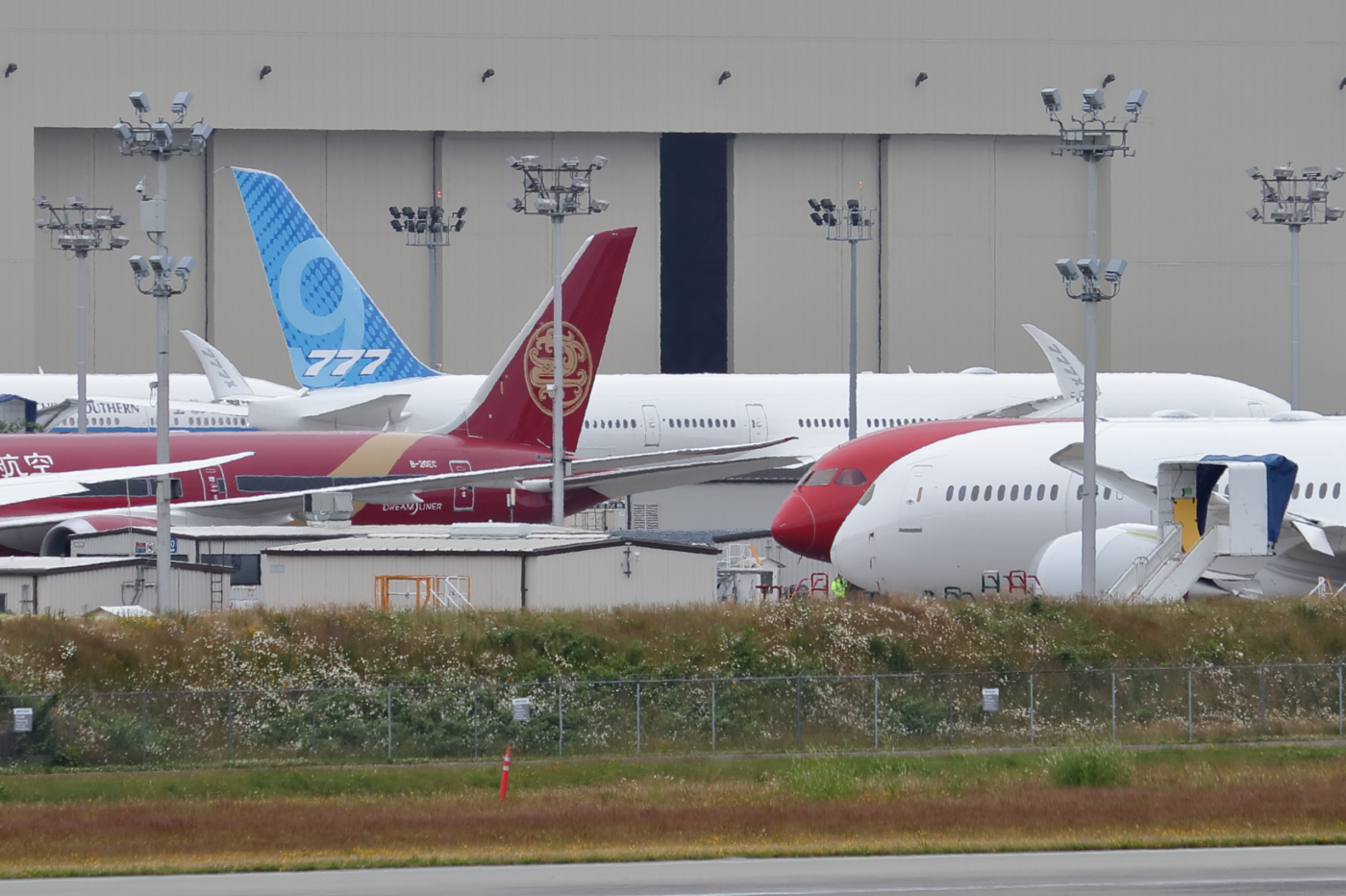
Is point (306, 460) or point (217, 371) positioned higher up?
point (217, 371)

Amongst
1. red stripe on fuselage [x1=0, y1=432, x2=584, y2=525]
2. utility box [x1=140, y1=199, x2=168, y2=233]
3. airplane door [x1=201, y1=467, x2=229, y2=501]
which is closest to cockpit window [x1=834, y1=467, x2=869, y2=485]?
red stripe on fuselage [x1=0, y1=432, x2=584, y2=525]

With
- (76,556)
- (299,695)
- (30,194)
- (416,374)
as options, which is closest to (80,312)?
(416,374)

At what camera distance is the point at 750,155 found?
76625mm

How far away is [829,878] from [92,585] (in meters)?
19.5

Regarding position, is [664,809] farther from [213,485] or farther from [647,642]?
[213,485]

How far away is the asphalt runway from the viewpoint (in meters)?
14.9

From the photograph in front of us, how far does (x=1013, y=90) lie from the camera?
75.1m

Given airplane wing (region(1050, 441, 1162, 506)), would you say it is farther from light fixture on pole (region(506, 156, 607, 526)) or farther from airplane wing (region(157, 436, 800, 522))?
light fixture on pole (region(506, 156, 607, 526))

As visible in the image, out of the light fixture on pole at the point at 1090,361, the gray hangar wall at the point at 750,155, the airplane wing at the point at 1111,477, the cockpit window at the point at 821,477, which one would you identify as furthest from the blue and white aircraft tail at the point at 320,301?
the airplane wing at the point at 1111,477

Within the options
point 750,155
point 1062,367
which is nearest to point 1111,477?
point 1062,367

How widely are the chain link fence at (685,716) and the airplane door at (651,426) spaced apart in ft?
109

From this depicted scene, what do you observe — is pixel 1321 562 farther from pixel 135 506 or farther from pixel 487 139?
pixel 487 139

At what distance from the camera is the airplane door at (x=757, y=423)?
60125 millimetres

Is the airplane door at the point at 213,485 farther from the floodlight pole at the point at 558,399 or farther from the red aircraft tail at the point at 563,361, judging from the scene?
the floodlight pole at the point at 558,399
